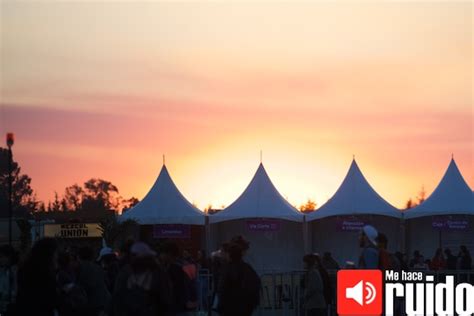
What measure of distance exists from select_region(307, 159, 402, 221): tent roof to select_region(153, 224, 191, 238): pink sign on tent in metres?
4.43

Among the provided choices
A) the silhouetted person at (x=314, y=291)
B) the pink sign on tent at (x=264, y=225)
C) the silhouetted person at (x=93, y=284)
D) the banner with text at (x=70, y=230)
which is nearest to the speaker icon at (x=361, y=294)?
the silhouetted person at (x=314, y=291)

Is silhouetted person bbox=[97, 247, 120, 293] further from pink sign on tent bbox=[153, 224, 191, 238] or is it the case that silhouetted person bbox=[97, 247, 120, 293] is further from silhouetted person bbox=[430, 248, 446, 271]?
pink sign on tent bbox=[153, 224, 191, 238]

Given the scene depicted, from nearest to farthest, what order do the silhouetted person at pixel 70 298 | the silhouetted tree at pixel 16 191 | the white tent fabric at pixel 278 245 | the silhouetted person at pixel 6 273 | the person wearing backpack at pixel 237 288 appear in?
1. the person wearing backpack at pixel 237 288
2. the silhouetted person at pixel 70 298
3. the silhouetted person at pixel 6 273
4. the white tent fabric at pixel 278 245
5. the silhouetted tree at pixel 16 191

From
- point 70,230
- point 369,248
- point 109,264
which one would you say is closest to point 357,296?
point 369,248

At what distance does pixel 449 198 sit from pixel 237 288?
25382 millimetres

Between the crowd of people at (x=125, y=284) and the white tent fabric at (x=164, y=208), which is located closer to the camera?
the crowd of people at (x=125, y=284)

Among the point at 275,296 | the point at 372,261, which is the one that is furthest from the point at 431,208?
the point at 372,261

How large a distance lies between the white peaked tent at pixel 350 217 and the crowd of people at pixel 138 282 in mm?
19967

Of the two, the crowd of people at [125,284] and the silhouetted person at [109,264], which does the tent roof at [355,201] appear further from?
the crowd of people at [125,284]

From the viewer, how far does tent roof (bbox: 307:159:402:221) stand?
38.5 m

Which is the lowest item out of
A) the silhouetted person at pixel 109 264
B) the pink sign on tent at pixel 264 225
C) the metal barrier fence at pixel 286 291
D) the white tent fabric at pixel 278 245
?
the metal barrier fence at pixel 286 291

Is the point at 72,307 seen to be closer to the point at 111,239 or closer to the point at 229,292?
the point at 229,292

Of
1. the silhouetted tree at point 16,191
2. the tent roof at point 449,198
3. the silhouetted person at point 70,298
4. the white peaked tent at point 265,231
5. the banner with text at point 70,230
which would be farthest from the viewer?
the silhouetted tree at point 16,191

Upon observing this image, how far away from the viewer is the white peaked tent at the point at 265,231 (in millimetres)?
39219
